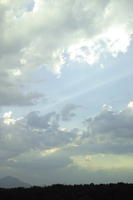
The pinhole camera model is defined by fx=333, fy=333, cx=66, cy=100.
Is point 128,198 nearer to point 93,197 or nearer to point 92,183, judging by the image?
point 93,197

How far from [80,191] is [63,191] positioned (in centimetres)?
296

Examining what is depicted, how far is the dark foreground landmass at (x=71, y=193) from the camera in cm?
5416

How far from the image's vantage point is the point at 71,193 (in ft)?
183

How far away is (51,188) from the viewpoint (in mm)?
62656

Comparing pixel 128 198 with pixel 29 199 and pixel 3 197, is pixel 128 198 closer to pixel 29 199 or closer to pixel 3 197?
pixel 29 199

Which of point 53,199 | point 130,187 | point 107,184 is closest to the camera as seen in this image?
point 53,199

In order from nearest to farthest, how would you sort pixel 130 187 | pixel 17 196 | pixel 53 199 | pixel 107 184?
1. pixel 53 199
2. pixel 17 196
3. pixel 130 187
4. pixel 107 184

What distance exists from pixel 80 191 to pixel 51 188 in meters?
7.04

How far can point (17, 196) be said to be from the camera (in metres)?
56.1

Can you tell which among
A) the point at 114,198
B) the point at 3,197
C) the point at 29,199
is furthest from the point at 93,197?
the point at 3,197

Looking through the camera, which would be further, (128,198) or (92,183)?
(92,183)

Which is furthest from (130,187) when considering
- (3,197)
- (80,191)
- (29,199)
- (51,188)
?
(3,197)

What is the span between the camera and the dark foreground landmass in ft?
178

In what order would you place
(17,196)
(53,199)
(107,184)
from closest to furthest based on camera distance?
1. (53,199)
2. (17,196)
3. (107,184)
